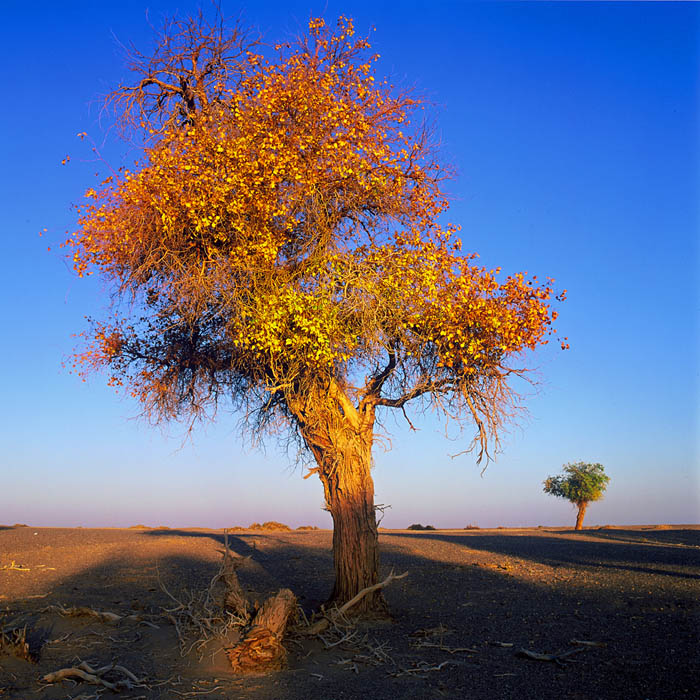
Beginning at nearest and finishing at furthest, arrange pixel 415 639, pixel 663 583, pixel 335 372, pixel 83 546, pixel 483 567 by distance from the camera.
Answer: pixel 415 639 < pixel 335 372 < pixel 663 583 < pixel 483 567 < pixel 83 546

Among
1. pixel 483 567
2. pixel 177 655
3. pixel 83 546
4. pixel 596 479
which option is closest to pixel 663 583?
pixel 483 567

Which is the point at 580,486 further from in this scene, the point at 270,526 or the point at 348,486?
the point at 348,486

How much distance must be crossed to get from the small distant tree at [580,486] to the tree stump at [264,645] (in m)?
36.6

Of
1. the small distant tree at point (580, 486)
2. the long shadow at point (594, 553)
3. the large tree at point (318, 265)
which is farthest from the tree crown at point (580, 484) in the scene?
the large tree at point (318, 265)

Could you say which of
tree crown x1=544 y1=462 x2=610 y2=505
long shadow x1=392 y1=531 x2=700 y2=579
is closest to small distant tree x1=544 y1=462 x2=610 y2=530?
tree crown x1=544 y1=462 x2=610 y2=505

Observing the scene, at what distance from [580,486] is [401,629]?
114 feet

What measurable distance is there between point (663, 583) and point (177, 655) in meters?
10.0

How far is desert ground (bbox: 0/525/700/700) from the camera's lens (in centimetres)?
856

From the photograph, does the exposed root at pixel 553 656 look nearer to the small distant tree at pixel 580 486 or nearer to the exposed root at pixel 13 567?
the exposed root at pixel 13 567

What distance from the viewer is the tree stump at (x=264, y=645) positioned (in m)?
9.35

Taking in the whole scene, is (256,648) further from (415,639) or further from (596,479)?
(596,479)

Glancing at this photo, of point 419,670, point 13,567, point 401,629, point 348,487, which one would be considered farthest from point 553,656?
point 13,567

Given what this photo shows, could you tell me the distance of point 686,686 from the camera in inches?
319

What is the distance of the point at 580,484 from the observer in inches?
1710
